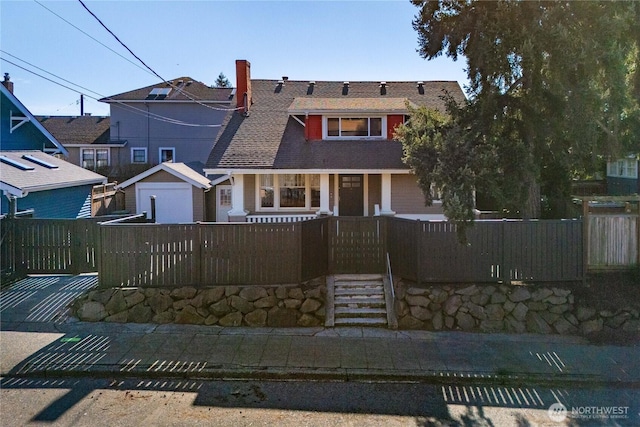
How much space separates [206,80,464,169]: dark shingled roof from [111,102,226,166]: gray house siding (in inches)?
455

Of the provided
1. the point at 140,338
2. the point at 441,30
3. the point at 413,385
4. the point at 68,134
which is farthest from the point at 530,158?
the point at 68,134

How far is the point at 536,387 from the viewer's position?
669 cm

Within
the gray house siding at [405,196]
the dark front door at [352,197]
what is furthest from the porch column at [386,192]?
the dark front door at [352,197]

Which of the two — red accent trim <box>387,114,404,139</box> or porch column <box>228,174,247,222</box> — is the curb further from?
red accent trim <box>387,114,404,139</box>

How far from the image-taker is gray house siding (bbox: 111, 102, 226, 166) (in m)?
31.1

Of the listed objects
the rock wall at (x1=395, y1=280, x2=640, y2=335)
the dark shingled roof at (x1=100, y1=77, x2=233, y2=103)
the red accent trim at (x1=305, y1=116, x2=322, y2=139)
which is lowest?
the rock wall at (x1=395, y1=280, x2=640, y2=335)

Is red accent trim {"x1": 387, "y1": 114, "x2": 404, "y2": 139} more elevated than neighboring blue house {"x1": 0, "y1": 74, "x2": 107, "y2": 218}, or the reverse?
red accent trim {"x1": 387, "y1": 114, "x2": 404, "y2": 139}

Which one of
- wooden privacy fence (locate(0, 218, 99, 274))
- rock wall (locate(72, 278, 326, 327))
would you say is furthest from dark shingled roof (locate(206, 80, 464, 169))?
rock wall (locate(72, 278, 326, 327))

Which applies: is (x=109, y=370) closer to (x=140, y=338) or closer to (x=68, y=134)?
(x=140, y=338)

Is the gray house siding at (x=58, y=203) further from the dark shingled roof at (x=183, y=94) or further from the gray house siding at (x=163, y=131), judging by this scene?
the dark shingled roof at (x=183, y=94)

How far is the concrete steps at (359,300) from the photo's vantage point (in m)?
9.11

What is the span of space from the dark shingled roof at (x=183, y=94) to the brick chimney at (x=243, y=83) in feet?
38.2

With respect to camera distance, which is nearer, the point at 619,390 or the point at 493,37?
the point at 619,390

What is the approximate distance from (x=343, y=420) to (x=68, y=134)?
106ft
